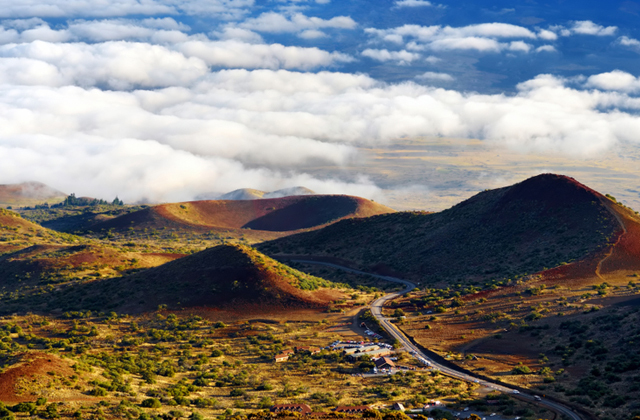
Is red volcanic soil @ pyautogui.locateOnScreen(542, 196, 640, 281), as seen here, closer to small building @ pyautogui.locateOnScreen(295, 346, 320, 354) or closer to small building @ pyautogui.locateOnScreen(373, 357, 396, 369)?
small building @ pyautogui.locateOnScreen(373, 357, 396, 369)

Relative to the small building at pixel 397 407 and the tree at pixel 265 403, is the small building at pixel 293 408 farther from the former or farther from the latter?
the small building at pixel 397 407

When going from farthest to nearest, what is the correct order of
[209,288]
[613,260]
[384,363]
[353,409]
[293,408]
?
1. [613,260]
2. [209,288]
3. [384,363]
4. [293,408]
5. [353,409]

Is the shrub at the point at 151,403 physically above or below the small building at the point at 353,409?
above

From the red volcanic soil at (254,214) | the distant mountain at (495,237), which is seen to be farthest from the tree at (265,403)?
the red volcanic soil at (254,214)

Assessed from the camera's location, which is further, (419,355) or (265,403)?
(419,355)

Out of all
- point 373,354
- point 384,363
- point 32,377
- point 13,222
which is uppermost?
point 13,222

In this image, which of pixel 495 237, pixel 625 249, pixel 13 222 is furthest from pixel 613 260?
pixel 13 222

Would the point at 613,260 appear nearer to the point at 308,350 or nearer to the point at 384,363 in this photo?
the point at 384,363
